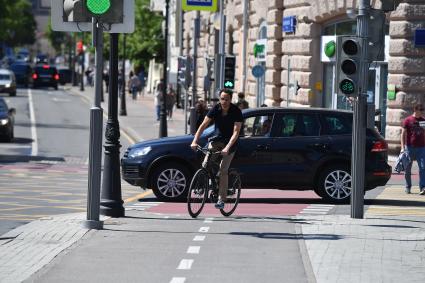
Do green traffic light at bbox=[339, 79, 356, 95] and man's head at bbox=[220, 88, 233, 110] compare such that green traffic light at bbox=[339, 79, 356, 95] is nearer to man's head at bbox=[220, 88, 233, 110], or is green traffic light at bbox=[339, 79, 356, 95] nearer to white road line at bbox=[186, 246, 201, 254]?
man's head at bbox=[220, 88, 233, 110]

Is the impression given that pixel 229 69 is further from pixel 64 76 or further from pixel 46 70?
pixel 64 76

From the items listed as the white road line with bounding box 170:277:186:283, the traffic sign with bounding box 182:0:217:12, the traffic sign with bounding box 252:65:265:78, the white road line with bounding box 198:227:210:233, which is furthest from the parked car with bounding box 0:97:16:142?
the white road line with bounding box 170:277:186:283

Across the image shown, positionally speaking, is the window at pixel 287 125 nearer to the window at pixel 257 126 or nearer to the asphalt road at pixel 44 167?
the window at pixel 257 126

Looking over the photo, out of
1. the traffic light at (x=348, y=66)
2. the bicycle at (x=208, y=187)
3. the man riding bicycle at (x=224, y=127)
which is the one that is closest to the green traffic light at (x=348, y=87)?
the traffic light at (x=348, y=66)

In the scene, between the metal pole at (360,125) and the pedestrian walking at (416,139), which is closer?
the metal pole at (360,125)

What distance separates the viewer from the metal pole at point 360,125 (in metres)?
16.0

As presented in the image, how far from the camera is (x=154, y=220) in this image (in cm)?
1617

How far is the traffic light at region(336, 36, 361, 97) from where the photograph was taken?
15.9m

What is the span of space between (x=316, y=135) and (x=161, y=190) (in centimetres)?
268

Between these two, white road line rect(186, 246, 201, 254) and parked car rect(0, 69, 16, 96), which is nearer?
white road line rect(186, 246, 201, 254)

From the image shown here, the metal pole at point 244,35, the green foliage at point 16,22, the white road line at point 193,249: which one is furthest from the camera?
the green foliage at point 16,22

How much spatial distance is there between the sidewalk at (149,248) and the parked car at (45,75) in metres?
78.9

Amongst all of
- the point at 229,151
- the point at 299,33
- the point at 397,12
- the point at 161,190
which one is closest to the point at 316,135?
the point at 161,190

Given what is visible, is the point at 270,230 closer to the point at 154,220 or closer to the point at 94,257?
the point at 154,220
